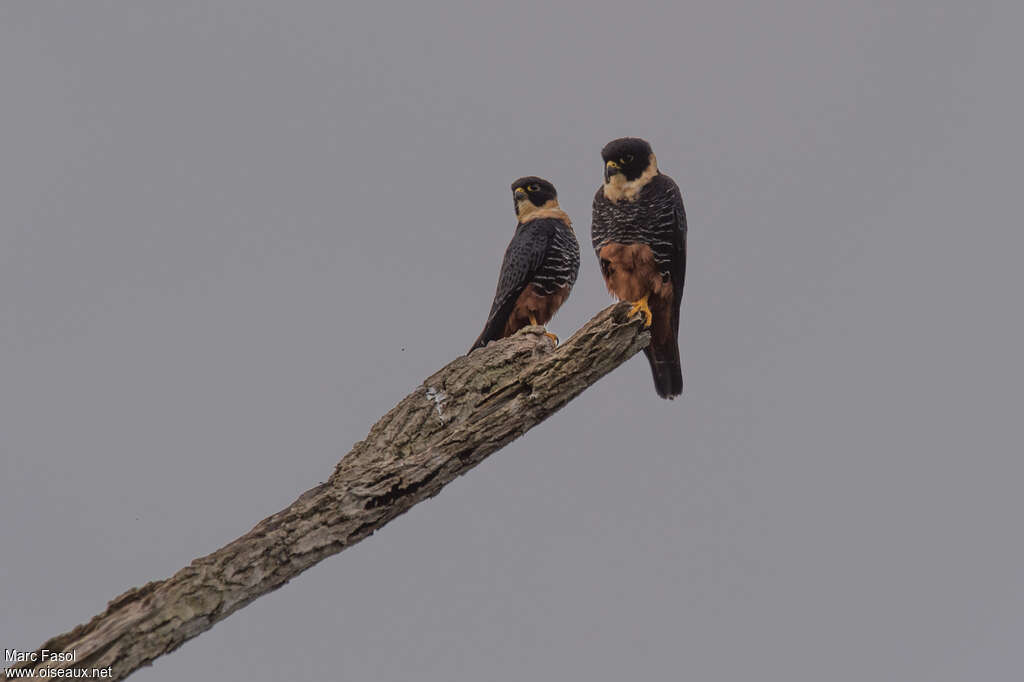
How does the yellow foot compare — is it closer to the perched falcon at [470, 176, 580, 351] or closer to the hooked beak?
the hooked beak

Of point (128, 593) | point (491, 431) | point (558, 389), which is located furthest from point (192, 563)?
point (558, 389)

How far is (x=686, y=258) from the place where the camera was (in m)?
7.66

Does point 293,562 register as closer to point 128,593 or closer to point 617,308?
point 128,593

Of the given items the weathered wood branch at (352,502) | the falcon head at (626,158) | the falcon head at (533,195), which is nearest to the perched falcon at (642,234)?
the falcon head at (626,158)

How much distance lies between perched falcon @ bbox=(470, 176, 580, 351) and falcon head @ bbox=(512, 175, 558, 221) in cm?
36

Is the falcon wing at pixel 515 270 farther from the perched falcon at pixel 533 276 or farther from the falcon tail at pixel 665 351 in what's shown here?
the falcon tail at pixel 665 351

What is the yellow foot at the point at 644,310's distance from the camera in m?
6.64

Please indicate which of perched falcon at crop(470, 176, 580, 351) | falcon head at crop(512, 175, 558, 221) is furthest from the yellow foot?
falcon head at crop(512, 175, 558, 221)

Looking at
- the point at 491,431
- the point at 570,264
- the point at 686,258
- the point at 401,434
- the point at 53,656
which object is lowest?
the point at 53,656

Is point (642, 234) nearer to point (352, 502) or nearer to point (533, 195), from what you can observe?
point (533, 195)

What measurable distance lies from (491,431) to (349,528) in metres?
1.00

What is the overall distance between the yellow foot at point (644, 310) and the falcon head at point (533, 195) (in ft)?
7.70

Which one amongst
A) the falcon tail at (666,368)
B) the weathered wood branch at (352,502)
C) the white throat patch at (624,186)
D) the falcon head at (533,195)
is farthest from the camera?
the falcon head at (533,195)

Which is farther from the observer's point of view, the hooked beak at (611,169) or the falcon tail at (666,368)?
the falcon tail at (666,368)
